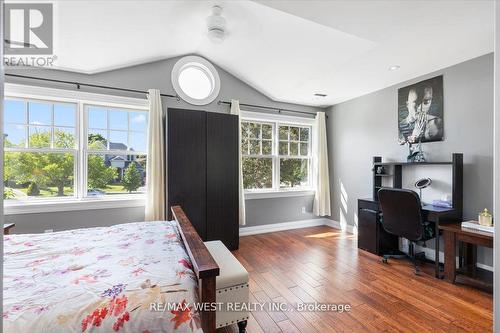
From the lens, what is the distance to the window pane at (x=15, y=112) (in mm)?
2850

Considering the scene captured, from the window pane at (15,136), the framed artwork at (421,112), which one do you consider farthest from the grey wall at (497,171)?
the window pane at (15,136)

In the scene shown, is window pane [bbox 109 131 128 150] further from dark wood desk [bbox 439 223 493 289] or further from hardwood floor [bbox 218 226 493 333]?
dark wood desk [bbox 439 223 493 289]

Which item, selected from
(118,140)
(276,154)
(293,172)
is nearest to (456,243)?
(293,172)

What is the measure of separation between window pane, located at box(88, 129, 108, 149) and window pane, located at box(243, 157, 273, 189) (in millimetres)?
2205

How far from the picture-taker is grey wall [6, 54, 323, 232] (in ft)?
9.47

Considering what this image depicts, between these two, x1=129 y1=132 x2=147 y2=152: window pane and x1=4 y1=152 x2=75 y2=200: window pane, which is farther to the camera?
x1=129 y1=132 x2=147 y2=152: window pane

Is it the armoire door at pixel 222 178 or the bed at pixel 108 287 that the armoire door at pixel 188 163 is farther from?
the bed at pixel 108 287

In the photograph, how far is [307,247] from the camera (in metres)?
3.50

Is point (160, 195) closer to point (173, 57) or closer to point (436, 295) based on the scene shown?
point (173, 57)

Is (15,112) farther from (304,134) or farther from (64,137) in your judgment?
(304,134)

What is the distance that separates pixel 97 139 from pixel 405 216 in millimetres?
4110

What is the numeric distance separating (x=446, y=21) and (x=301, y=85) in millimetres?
1876

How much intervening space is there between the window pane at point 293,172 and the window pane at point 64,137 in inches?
133

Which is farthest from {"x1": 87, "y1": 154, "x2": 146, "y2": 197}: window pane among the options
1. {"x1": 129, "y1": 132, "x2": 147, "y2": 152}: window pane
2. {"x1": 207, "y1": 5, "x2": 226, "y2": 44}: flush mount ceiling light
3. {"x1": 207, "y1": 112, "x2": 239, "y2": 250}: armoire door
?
{"x1": 207, "y1": 5, "x2": 226, "y2": 44}: flush mount ceiling light
